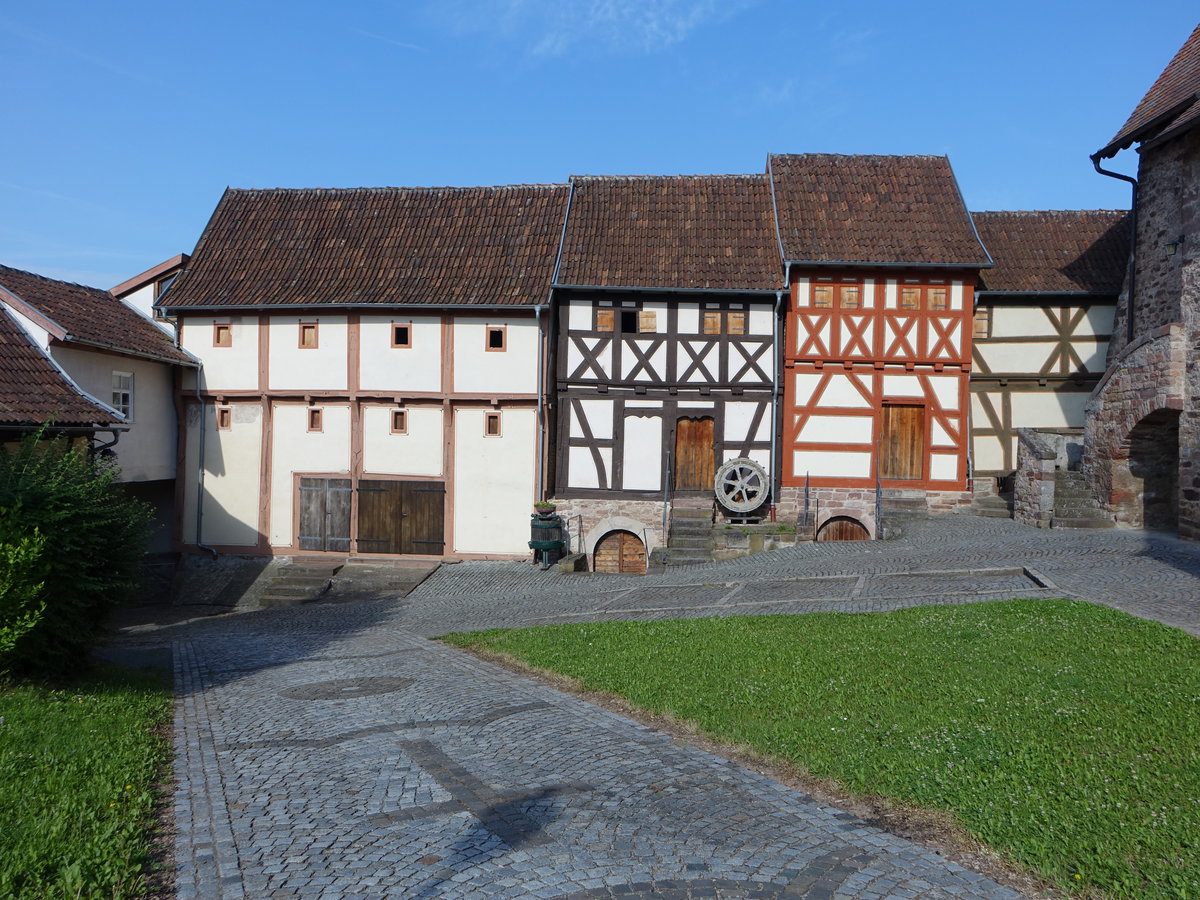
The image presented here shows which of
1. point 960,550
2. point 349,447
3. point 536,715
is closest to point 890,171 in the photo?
point 960,550

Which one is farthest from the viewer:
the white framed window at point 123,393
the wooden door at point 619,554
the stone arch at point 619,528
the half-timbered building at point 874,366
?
the wooden door at point 619,554

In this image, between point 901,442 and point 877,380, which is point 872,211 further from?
point 901,442

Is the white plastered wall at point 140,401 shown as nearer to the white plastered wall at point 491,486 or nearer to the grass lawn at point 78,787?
the white plastered wall at point 491,486

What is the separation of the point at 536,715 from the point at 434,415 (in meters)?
13.2

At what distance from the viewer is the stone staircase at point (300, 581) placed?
64.7ft

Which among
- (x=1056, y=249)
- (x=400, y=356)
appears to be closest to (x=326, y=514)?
(x=400, y=356)

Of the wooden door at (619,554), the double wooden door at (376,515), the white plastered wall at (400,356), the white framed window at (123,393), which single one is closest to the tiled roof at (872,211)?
the wooden door at (619,554)

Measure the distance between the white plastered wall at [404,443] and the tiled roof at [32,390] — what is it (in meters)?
5.86

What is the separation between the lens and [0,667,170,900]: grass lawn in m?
5.18

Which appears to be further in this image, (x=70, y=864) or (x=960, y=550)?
(x=960, y=550)

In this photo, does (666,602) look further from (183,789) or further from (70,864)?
(70,864)

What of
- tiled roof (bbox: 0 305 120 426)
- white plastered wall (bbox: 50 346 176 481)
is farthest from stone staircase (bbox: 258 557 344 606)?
tiled roof (bbox: 0 305 120 426)

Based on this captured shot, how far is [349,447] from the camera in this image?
69.8 ft

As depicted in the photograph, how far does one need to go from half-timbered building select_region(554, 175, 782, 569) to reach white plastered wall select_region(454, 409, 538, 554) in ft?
3.30
